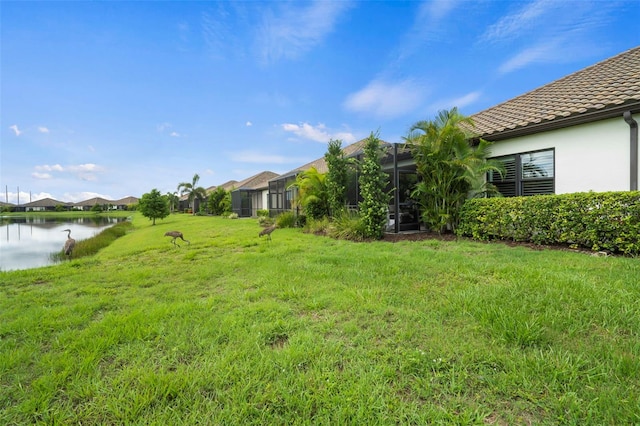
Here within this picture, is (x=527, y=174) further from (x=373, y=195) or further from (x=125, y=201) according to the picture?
(x=125, y=201)

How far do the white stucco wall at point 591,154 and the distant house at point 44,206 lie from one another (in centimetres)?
9277

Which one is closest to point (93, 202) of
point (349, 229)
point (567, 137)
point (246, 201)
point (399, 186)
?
point (246, 201)

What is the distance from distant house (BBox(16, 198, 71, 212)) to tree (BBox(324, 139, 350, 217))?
283 feet

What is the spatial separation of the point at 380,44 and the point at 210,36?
7.07m

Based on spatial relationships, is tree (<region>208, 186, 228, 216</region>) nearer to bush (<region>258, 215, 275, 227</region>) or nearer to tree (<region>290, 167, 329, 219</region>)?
bush (<region>258, 215, 275, 227</region>)

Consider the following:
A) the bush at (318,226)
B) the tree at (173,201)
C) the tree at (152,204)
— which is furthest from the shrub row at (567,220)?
the tree at (173,201)

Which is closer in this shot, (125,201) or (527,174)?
(527,174)

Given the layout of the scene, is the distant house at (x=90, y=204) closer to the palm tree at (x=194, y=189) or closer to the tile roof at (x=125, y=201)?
the tile roof at (x=125, y=201)

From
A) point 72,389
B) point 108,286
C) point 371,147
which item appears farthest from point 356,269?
point 371,147

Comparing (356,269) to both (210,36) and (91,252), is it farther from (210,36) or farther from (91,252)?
(91,252)

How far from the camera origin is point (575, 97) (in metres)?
7.35

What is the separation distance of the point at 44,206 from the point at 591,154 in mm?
104380

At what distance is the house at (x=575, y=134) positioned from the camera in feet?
19.5

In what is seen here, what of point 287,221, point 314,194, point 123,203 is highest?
point 123,203
